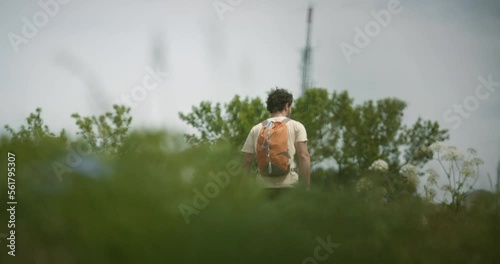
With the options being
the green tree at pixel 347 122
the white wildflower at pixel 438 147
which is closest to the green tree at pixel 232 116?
the green tree at pixel 347 122

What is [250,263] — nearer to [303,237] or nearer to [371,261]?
Result: [303,237]

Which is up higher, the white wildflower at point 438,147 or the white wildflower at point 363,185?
the white wildflower at point 438,147

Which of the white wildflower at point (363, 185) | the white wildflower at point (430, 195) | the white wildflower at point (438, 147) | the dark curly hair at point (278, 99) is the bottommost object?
the white wildflower at point (430, 195)

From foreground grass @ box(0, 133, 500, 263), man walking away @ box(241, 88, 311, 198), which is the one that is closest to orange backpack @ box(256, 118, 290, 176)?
man walking away @ box(241, 88, 311, 198)

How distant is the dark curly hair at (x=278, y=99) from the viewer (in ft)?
19.4

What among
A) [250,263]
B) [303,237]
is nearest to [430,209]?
[303,237]

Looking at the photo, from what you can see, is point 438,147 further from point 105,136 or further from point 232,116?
point 232,116

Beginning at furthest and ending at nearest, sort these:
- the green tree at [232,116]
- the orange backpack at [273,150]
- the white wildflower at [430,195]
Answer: the green tree at [232,116] < the orange backpack at [273,150] < the white wildflower at [430,195]

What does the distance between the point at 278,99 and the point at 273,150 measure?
2.34 ft

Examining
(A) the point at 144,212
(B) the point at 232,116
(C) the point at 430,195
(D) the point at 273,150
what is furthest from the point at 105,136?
(B) the point at 232,116

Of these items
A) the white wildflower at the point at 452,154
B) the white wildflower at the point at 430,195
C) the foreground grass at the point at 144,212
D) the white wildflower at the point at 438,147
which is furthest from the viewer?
the white wildflower at the point at 438,147

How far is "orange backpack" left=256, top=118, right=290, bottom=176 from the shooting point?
5.33 m

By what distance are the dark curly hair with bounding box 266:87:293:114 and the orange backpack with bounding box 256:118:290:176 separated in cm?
36

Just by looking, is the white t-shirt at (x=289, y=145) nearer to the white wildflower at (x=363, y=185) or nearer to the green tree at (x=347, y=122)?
the white wildflower at (x=363, y=185)
